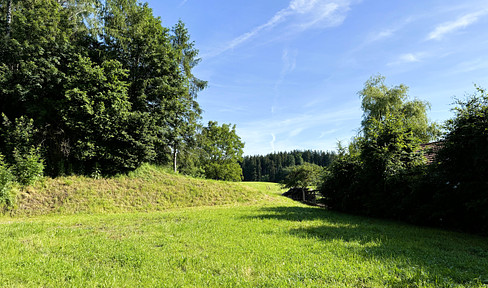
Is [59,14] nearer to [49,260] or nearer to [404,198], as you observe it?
[49,260]

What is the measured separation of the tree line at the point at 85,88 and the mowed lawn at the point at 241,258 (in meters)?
9.98

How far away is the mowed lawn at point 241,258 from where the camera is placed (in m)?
3.93

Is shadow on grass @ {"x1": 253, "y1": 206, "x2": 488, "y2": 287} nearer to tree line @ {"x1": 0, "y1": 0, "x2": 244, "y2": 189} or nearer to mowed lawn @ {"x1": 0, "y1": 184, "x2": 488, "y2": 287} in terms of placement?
mowed lawn @ {"x1": 0, "y1": 184, "x2": 488, "y2": 287}

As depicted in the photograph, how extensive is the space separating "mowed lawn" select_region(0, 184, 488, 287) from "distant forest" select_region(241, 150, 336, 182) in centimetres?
8696

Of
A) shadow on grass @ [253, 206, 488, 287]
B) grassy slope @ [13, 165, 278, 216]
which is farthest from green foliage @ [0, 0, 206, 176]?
shadow on grass @ [253, 206, 488, 287]

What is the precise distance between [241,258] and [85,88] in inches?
677

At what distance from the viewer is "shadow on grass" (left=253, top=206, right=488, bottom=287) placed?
3.95m

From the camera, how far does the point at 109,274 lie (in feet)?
13.9

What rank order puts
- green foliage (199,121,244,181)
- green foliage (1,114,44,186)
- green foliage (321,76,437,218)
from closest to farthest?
green foliage (321,76,437,218), green foliage (1,114,44,186), green foliage (199,121,244,181)

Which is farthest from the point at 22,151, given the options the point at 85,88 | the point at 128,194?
the point at 128,194

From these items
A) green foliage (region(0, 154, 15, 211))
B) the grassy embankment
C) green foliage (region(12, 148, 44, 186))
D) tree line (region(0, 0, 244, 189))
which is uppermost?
tree line (region(0, 0, 244, 189))

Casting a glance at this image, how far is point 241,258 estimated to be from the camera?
501cm

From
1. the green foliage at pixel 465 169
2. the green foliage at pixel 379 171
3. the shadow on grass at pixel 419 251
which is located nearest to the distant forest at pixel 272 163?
the green foliage at pixel 379 171

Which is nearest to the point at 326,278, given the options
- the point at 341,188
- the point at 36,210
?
the point at 341,188
